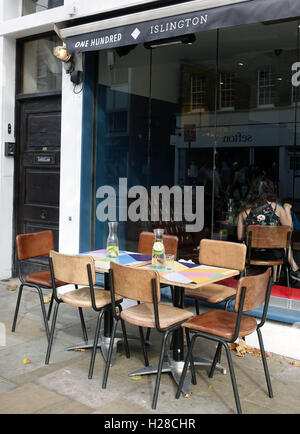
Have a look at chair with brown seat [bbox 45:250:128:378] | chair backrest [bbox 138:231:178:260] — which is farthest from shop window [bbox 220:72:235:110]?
chair with brown seat [bbox 45:250:128:378]

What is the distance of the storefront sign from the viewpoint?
441 cm

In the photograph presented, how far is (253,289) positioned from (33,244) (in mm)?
2813

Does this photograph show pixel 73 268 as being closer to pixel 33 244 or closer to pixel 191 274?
pixel 191 274

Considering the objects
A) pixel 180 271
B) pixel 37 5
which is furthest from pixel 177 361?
pixel 37 5

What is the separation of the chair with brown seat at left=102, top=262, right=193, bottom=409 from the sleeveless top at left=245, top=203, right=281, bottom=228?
226cm

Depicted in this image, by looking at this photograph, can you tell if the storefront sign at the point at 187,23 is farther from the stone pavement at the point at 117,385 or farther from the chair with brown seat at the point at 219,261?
the stone pavement at the point at 117,385

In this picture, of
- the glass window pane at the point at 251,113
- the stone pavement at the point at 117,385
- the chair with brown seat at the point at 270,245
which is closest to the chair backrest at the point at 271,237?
the chair with brown seat at the point at 270,245

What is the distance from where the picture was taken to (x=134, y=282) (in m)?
3.69

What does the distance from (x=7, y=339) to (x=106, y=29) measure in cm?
351

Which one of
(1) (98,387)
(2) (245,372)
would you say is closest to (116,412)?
(1) (98,387)

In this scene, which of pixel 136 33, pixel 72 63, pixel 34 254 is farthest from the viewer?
pixel 72 63

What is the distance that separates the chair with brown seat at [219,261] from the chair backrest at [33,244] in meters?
1.80

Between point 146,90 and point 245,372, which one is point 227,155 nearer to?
point 146,90

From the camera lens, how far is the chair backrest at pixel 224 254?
15.3 feet
